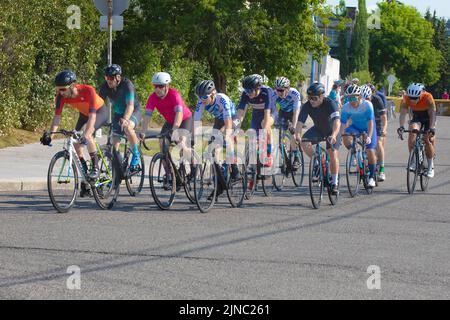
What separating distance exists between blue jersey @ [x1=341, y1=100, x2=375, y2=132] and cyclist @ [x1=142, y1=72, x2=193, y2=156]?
Answer: 297 centimetres

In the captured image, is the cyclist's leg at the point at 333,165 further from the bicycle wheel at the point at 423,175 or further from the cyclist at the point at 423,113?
the cyclist at the point at 423,113

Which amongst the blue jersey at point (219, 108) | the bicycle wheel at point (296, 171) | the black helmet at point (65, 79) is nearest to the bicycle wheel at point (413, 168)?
the bicycle wheel at point (296, 171)

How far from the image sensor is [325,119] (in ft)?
A: 46.5

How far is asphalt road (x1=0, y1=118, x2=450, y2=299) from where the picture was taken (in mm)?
7605

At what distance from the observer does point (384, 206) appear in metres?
14.1

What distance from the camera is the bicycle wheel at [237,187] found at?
13.3 m

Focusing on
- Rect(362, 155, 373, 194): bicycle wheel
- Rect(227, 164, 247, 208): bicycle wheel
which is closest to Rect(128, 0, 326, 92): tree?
Rect(362, 155, 373, 194): bicycle wheel

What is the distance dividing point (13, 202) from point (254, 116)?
13.2 ft

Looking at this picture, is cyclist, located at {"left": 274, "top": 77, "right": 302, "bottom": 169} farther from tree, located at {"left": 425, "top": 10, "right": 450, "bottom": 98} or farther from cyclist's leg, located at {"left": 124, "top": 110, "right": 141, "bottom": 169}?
tree, located at {"left": 425, "top": 10, "right": 450, "bottom": 98}

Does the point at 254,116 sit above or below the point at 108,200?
above

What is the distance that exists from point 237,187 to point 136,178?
1975 millimetres

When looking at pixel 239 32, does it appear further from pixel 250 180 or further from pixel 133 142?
pixel 133 142
